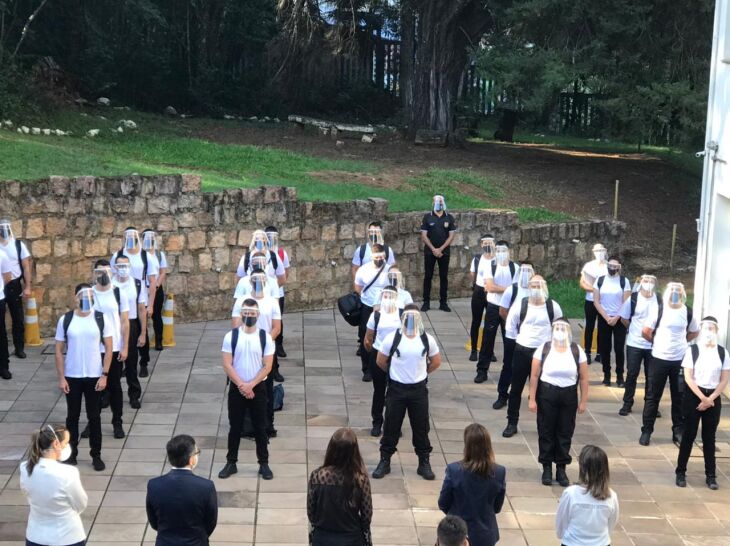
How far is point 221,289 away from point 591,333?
5.84 metres

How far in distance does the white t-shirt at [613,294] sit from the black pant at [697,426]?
9.75 ft

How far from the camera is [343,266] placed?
57.7 ft

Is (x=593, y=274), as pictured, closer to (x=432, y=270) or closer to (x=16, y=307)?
(x=432, y=270)

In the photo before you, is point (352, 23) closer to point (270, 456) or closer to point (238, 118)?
point (238, 118)

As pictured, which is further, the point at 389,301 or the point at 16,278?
the point at 16,278

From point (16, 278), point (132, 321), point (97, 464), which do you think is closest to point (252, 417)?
point (97, 464)

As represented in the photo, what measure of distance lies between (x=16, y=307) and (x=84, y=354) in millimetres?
4271

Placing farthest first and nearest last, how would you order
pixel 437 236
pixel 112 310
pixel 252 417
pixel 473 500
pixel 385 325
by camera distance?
pixel 437 236, pixel 385 325, pixel 112 310, pixel 252 417, pixel 473 500

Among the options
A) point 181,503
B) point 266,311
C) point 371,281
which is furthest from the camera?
point 371,281

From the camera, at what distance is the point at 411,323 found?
9953mm

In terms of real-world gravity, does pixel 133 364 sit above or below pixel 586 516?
below

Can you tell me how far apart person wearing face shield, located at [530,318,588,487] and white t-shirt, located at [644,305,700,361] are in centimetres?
154

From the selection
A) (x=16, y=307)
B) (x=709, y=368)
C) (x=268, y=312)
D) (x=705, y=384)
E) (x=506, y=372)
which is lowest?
(x=506, y=372)

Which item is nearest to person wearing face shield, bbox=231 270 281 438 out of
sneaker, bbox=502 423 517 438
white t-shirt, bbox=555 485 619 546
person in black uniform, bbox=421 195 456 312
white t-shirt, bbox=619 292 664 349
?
sneaker, bbox=502 423 517 438
